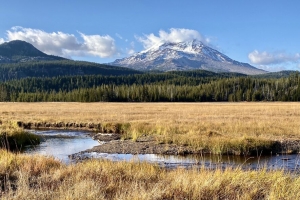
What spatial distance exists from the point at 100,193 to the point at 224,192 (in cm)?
307

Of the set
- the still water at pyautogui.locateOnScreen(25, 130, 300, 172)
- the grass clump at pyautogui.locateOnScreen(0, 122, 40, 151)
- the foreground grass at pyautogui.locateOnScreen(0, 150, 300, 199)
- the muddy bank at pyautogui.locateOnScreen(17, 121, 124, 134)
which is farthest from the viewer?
the muddy bank at pyautogui.locateOnScreen(17, 121, 124, 134)

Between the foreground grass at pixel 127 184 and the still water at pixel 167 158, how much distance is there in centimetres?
385

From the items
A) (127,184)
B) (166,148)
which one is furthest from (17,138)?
(127,184)

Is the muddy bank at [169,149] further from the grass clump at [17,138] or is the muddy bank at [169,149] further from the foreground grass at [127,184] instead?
the foreground grass at [127,184]

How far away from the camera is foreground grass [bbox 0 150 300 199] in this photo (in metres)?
7.32

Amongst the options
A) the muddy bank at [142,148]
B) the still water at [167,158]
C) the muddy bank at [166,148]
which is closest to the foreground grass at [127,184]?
the still water at [167,158]

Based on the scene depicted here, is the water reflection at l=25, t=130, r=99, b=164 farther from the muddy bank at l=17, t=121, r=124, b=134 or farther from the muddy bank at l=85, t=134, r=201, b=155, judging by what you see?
the muddy bank at l=17, t=121, r=124, b=134

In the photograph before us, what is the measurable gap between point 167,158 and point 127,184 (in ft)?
35.2

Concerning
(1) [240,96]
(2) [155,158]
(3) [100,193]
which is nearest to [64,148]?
(2) [155,158]

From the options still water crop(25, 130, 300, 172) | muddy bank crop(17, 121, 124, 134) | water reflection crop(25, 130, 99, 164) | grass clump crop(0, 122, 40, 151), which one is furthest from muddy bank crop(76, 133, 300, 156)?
muddy bank crop(17, 121, 124, 134)

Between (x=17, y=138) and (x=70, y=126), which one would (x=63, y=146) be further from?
(x=70, y=126)

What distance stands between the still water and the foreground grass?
3.85 metres

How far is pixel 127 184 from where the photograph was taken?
866 cm

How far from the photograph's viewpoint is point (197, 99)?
137 meters
